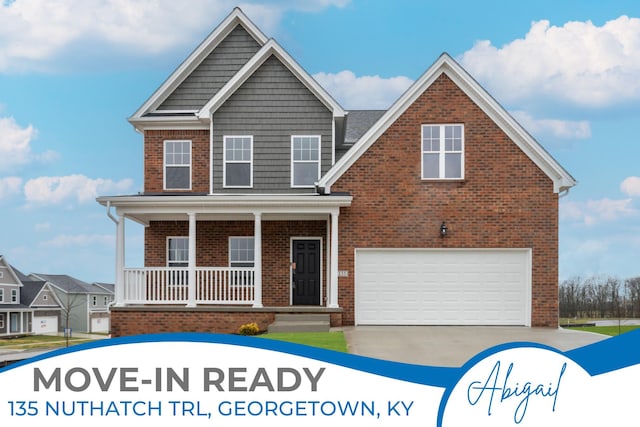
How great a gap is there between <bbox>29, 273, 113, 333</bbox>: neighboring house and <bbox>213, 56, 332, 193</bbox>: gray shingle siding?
147 feet

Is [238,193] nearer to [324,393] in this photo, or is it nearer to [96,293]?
[324,393]

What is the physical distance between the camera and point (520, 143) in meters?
20.5

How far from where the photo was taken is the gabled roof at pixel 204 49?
2391 centimetres

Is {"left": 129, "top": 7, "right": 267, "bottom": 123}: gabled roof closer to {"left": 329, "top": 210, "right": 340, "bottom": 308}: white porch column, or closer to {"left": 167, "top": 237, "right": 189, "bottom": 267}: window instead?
{"left": 167, "top": 237, "right": 189, "bottom": 267}: window

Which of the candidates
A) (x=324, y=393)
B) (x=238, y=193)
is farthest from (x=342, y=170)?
(x=324, y=393)

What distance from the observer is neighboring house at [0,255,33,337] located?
63.8 m

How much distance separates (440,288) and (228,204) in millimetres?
6691

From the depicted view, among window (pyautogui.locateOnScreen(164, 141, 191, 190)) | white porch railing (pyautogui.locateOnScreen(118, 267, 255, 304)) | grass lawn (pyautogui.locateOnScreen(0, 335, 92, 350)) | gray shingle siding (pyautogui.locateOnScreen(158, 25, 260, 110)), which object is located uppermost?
gray shingle siding (pyautogui.locateOnScreen(158, 25, 260, 110))

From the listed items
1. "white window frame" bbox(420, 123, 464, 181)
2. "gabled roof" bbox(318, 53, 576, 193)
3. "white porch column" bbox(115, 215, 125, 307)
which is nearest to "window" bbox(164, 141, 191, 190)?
"white porch column" bbox(115, 215, 125, 307)

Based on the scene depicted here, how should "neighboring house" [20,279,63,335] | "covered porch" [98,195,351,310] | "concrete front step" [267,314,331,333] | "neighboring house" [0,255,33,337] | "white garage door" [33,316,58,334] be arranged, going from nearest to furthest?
"concrete front step" [267,314,331,333]
"covered porch" [98,195,351,310]
"neighboring house" [0,255,33,337]
"neighboring house" [20,279,63,335]
"white garage door" [33,316,58,334]

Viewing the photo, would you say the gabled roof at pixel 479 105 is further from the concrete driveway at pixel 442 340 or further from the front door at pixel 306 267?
the concrete driveway at pixel 442 340

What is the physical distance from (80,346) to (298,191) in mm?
13469

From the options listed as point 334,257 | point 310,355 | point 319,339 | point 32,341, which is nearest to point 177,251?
point 334,257

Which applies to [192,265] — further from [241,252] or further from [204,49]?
[204,49]
